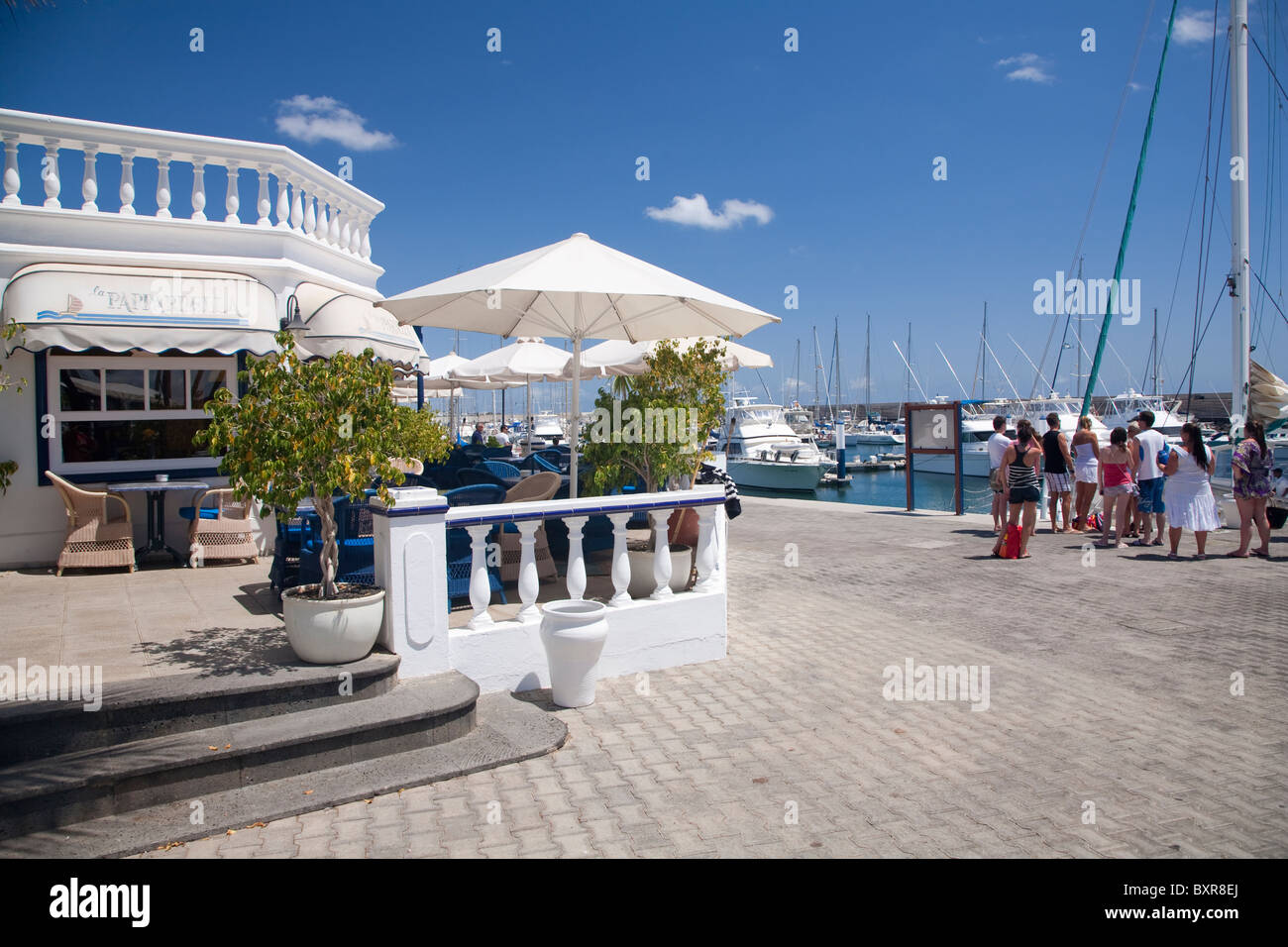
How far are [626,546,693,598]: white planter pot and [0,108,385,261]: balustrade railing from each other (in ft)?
18.2

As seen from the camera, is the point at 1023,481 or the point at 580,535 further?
the point at 1023,481

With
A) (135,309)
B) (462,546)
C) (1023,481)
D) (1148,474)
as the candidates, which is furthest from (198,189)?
(1148,474)

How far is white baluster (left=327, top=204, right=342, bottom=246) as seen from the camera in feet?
33.2

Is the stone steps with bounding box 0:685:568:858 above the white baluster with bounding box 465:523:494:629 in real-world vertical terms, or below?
below

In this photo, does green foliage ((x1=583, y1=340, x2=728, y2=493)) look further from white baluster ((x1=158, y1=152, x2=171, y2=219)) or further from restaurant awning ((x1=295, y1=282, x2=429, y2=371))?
white baluster ((x1=158, y1=152, x2=171, y2=219))

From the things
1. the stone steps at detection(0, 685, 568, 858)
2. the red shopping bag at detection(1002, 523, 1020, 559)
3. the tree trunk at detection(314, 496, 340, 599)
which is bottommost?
the stone steps at detection(0, 685, 568, 858)

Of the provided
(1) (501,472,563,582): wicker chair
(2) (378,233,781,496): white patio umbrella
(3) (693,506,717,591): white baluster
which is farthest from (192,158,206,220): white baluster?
(3) (693,506,717,591): white baluster

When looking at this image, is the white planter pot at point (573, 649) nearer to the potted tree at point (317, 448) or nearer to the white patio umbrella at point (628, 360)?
the potted tree at point (317, 448)

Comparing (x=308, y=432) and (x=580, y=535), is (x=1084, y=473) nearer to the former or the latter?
(x=580, y=535)

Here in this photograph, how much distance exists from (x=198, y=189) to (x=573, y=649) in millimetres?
6791

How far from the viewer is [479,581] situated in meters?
5.52

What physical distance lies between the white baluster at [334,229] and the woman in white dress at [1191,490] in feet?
36.2
